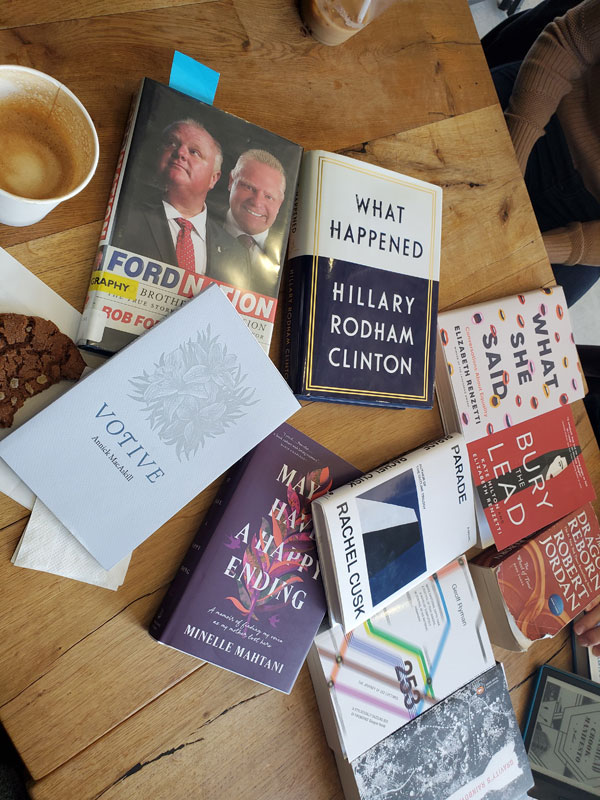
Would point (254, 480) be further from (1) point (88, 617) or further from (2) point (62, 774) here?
(2) point (62, 774)

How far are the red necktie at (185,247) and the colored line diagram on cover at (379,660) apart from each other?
0.52m

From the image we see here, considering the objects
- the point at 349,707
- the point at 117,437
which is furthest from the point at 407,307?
the point at 349,707

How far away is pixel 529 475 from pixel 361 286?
1.42 feet

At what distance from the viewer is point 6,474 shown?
63 centimetres

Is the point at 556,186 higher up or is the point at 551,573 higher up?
the point at 556,186

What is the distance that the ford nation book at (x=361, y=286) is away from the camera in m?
0.76

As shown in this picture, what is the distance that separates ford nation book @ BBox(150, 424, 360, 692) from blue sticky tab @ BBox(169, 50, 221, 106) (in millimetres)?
450

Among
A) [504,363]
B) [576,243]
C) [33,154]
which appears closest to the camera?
[33,154]

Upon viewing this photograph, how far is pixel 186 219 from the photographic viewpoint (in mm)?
689

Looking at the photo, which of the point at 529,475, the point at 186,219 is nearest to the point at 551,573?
the point at 529,475

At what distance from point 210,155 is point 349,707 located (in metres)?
0.73

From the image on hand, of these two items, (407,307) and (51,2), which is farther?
(407,307)

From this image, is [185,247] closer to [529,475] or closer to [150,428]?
[150,428]

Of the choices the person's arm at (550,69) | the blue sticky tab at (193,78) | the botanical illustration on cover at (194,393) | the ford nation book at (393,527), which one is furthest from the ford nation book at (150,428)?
the person's arm at (550,69)
